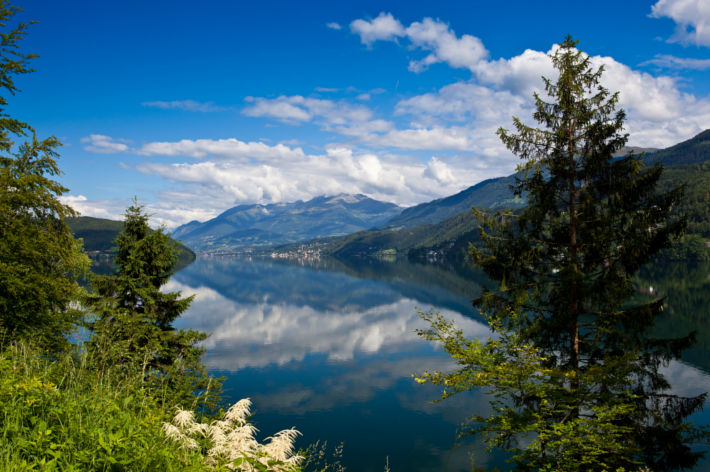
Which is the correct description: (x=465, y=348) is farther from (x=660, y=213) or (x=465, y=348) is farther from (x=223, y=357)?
(x=223, y=357)

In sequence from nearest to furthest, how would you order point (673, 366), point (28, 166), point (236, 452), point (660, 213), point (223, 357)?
point (236, 452) < point (660, 213) < point (28, 166) < point (673, 366) < point (223, 357)

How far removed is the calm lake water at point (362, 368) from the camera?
29.0 m

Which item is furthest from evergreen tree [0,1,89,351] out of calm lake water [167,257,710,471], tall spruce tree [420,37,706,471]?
tall spruce tree [420,37,706,471]

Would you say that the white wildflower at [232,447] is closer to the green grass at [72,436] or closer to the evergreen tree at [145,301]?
the green grass at [72,436]

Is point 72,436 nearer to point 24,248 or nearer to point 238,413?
point 238,413

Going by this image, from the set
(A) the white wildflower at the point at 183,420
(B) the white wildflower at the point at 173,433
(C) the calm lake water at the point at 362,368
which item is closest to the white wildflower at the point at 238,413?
(A) the white wildflower at the point at 183,420

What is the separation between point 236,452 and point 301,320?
272 feet

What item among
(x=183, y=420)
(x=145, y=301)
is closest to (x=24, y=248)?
(x=145, y=301)

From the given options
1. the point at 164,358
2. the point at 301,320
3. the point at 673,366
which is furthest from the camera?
the point at 301,320

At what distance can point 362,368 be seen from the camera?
49.0 m

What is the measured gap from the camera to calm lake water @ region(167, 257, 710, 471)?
2898 cm

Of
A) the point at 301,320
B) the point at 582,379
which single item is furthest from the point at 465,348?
the point at 301,320

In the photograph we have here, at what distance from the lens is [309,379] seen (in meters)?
44.6

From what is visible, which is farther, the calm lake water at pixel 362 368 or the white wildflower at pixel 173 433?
the calm lake water at pixel 362 368
